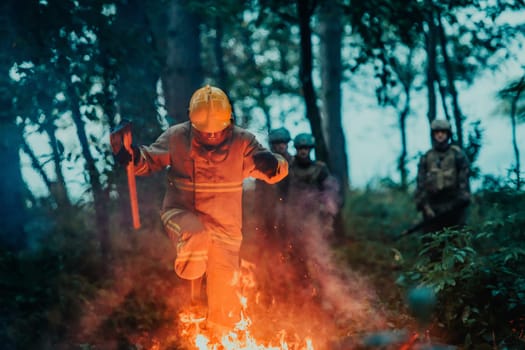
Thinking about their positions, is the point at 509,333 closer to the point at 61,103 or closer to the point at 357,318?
the point at 357,318

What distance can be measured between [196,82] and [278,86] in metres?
3.62

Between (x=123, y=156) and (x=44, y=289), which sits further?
(x=44, y=289)

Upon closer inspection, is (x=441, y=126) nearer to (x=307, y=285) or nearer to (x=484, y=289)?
(x=484, y=289)

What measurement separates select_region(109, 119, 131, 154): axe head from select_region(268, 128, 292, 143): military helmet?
3613 mm

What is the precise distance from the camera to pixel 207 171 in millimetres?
5648

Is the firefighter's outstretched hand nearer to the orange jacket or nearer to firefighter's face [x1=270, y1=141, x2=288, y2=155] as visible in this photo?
the orange jacket

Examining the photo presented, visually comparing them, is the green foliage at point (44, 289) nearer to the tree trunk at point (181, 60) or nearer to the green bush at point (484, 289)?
the tree trunk at point (181, 60)

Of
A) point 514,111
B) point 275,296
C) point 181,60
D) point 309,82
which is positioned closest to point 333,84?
point 309,82

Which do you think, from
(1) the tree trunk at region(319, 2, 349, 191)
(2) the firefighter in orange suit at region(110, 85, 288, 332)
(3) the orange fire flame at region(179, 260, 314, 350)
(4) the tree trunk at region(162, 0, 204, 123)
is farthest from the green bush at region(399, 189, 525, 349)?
(1) the tree trunk at region(319, 2, 349, 191)

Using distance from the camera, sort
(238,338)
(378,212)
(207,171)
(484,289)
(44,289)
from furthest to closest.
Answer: (378,212) → (44,289) → (484,289) → (207,171) → (238,338)

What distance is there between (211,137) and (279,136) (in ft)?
9.99

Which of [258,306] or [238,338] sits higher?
[238,338]

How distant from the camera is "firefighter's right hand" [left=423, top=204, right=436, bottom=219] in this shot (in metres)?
8.50

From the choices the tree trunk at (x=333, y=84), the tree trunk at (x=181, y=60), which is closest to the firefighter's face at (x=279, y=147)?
the tree trunk at (x=181, y=60)
